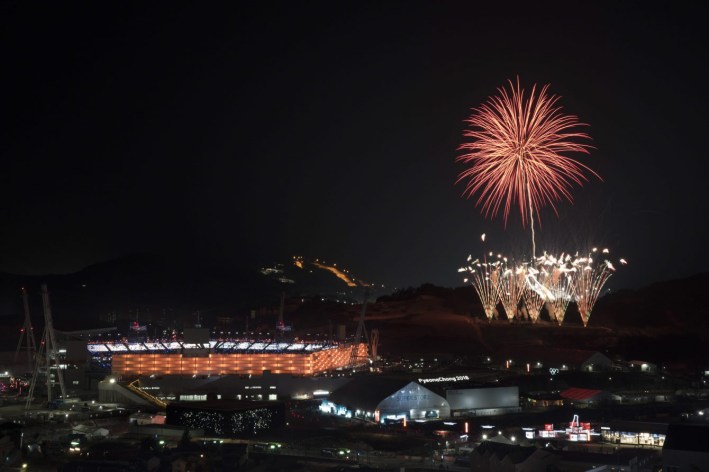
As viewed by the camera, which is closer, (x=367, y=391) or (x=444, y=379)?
(x=367, y=391)

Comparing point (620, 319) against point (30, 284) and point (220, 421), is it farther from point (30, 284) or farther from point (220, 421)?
point (30, 284)

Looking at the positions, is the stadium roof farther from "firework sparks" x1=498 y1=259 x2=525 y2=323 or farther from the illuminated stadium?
"firework sparks" x1=498 y1=259 x2=525 y2=323

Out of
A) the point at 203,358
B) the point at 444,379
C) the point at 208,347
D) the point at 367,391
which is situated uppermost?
the point at 208,347

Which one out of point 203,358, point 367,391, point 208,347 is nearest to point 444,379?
point 367,391

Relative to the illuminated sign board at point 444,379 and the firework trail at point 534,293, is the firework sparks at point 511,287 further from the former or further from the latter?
the illuminated sign board at point 444,379

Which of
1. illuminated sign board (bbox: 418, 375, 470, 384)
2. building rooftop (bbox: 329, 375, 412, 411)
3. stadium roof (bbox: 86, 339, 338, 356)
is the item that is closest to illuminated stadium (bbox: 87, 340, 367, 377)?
stadium roof (bbox: 86, 339, 338, 356)

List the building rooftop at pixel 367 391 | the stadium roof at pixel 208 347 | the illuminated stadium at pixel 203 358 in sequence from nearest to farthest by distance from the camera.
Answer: the building rooftop at pixel 367 391, the illuminated stadium at pixel 203 358, the stadium roof at pixel 208 347

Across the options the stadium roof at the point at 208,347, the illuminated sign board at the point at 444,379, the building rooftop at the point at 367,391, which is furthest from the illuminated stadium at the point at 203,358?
the illuminated sign board at the point at 444,379

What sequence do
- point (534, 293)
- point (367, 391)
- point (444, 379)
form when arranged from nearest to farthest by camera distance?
point (367, 391) < point (444, 379) < point (534, 293)

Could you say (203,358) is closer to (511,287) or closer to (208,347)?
(208,347)
